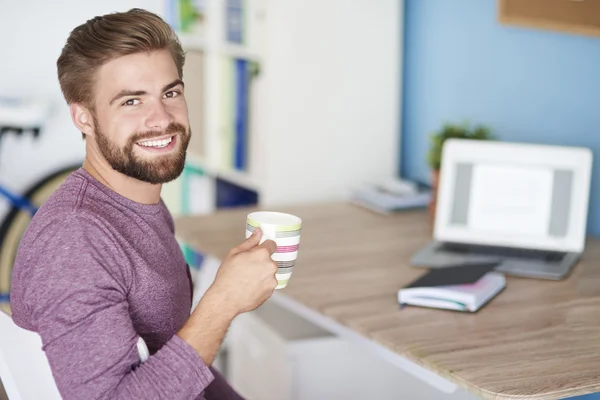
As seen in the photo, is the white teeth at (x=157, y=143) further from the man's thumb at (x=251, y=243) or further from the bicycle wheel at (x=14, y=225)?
the bicycle wheel at (x=14, y=225)

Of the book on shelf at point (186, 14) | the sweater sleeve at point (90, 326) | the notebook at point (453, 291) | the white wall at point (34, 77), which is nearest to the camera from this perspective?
the sweater sleeve at point (90, 326)

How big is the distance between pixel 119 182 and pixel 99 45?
0.23 meters

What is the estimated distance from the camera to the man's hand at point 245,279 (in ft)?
4.47

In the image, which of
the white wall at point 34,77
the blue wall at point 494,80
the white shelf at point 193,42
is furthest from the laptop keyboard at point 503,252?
the white wall at point 34,77

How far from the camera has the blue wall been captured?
241 cm

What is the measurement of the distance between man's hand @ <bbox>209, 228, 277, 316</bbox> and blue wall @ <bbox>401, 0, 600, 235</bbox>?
51.4 inches

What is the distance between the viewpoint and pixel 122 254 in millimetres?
1367

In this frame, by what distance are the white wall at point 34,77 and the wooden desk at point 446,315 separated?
1687 millimetres

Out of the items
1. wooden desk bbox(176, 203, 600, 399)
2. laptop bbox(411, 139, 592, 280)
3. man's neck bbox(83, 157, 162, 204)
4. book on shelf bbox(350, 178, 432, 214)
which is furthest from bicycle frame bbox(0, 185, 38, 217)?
man's neck bbox(83, 157, 162, 204)

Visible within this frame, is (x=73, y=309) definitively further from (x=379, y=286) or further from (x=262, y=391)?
(x=262, y=391)

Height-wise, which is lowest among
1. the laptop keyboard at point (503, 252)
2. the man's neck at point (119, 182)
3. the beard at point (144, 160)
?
the laptop keyboard at point (503, 252)

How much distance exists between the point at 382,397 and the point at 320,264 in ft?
1.75

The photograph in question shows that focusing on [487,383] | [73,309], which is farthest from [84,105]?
[487,383]

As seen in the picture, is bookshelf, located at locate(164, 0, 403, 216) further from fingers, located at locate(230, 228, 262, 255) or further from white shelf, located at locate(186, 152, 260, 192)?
fingers, located at locate(230, 228, 262, 255)
